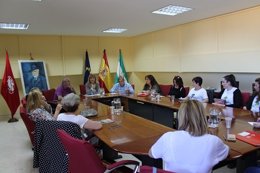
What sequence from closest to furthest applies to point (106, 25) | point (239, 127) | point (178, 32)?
point (239, 127) < point (106, 25) < point (178, 32)

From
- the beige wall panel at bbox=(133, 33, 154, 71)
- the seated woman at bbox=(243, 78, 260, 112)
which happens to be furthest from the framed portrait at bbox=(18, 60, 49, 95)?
the seated woman at bbox=(243, 78, 260, 112)

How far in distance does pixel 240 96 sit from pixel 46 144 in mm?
2899


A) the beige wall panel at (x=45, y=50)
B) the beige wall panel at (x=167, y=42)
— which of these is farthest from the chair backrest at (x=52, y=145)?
the beige wall panel at (x=45, y=50)

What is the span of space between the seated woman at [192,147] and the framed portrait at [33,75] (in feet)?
18.8

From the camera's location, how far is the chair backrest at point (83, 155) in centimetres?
163

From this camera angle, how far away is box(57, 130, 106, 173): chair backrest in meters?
1.63

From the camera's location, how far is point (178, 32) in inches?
241

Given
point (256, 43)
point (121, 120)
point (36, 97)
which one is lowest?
point (121, 120)

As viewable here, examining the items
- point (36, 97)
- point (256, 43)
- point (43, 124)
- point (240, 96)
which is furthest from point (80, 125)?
point (256, 43)

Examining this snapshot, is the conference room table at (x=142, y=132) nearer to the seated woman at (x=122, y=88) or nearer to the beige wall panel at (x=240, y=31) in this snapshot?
the beige wall panel at (x=240, y=31)

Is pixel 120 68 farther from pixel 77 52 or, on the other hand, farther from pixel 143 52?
pixel 77 52

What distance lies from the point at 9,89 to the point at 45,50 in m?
1.56

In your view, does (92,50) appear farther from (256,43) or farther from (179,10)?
(256,43)

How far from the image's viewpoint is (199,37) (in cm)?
553
